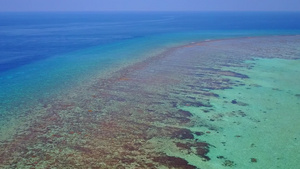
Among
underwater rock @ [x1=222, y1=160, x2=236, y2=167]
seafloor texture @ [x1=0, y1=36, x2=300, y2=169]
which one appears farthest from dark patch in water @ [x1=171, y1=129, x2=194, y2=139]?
underwater rock @ [x1=222, y1=160, x2=236, y2=167]

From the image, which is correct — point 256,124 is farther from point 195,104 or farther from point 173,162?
point 173,162

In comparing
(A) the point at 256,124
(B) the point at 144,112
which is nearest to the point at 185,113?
(B) the point at 144,112

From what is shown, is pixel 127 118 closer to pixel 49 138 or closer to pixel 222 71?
pixel 49 138

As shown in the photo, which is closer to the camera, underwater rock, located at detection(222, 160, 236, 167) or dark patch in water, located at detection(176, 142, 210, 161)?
underwater rock, located at detection(222, 160, 236, 167)

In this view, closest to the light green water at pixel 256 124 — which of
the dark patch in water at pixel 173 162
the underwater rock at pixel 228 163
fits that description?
the underwater rock at pixel 228 163

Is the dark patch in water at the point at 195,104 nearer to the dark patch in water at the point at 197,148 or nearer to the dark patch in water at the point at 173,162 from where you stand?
the dark patch in water at the point at 197,148

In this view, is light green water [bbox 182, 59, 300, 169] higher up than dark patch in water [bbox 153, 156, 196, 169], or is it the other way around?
light green water [bbox 182, 59, 300, 169]

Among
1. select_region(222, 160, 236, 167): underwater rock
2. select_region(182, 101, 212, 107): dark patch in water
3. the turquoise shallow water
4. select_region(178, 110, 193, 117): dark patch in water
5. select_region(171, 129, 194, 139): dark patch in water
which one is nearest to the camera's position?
select_region(222, 160, 236, 167): underwater rock

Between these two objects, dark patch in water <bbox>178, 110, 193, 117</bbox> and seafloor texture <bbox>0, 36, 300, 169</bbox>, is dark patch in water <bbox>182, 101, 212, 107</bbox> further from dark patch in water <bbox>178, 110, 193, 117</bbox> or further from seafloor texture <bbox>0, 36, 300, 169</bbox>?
dark patch in water <bbox>178, 110, 193, 117</bbox>
